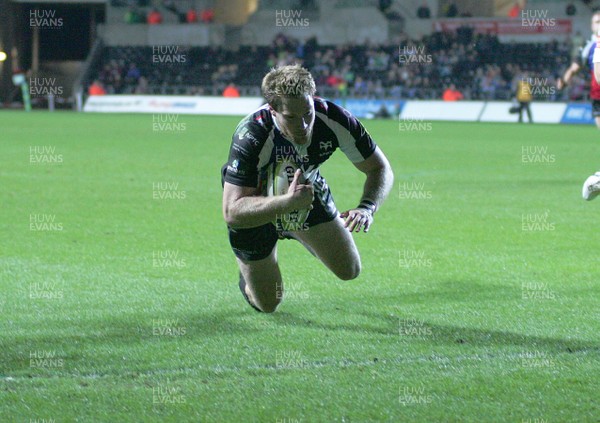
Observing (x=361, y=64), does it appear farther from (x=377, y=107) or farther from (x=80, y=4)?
(x=80, y=4)

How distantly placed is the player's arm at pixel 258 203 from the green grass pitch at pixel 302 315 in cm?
72

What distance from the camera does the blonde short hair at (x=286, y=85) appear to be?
5121mm

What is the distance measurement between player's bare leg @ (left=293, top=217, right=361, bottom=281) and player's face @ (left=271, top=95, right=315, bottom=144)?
0.94 metres

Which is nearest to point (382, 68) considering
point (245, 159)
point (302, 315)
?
point (302, 315)

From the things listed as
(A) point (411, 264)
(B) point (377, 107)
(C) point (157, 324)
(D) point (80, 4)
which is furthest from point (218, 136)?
(D) point (80, 4)

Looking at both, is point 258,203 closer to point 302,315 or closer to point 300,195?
point 300,195

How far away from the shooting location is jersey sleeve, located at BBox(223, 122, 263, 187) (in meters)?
5.56

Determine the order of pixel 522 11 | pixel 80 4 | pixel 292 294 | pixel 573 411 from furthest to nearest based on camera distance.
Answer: pixel 80 4 → pixel 522 11 → pixel 292 294 → pixel 573 411

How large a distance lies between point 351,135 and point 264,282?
3.73ft

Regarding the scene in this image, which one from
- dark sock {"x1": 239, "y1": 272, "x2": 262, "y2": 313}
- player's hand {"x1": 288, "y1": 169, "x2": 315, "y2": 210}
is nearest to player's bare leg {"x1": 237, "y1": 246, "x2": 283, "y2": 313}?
dark sock {"x1": 239, "y1": 272, "x2": 262, "y2": 313}

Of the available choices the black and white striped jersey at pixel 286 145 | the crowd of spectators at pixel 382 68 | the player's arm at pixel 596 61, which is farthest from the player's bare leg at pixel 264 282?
the crowd of spectators at pixel 382 68

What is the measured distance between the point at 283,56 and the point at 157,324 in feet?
126

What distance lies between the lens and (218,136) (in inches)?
979

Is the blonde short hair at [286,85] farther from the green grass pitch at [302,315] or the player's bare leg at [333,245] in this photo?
the green grass pitch at [302,315]
